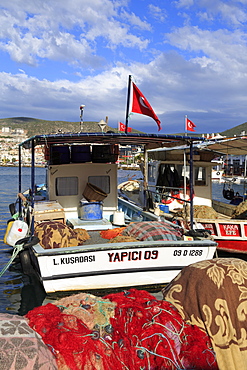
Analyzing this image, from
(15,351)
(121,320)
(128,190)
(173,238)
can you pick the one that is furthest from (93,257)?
(128,190)

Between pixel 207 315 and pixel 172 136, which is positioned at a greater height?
pixel 172 136

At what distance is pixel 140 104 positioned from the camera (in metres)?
11.0

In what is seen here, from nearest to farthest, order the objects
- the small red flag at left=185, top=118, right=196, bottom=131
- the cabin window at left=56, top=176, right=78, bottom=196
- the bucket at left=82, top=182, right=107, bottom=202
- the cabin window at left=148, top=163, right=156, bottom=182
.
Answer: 1. the bucket at left=82, top=182, right=107, bottom=202
2. the cabin window at left=56, top=176, right=78, bottom=196
3. the cabin window at left=148, top=163, right=156, bottom=182
4. the small red flag at left=185, top=118, right=196, bottom=131

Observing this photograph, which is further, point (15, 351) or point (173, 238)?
point (173, 238)

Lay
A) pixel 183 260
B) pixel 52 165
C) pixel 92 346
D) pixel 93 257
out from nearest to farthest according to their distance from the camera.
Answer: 1. pixel 92 346
2. pixel 93 257
3. pixel 183 260
4. pixel 52 165

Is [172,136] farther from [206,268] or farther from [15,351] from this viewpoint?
[15,351]

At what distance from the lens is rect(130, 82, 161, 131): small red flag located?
10969 millimetres

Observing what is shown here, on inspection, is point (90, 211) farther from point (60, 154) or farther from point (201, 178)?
point (201, 178)

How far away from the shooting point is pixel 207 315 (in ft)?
12.0

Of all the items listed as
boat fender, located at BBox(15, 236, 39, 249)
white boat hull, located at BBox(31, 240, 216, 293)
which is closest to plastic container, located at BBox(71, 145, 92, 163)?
boat fender, located at BBox(15, 236, 39, 249)

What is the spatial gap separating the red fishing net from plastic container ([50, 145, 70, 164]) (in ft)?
29.8

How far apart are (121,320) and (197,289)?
852mm

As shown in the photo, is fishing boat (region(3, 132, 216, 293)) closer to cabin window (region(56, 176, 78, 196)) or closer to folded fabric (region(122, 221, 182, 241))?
folded fabric (region(122, 221, 182, 241))

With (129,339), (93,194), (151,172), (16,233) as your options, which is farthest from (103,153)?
(129,339)
